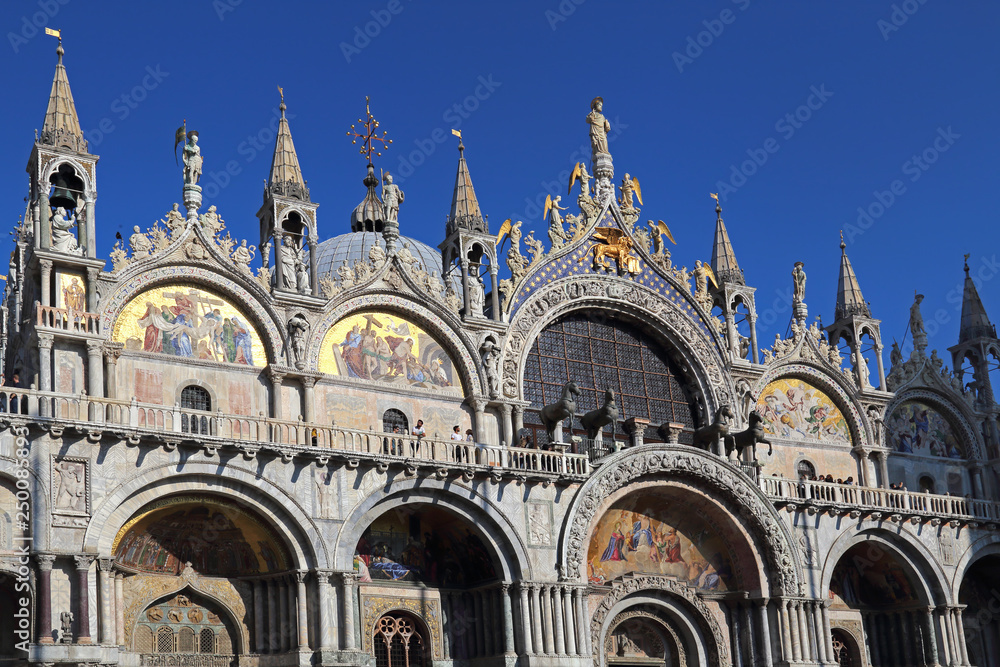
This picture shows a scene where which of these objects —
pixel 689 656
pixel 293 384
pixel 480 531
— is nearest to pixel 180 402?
pixel 293 384

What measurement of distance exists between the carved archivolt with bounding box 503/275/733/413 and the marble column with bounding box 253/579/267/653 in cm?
891

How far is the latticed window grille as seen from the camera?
1474 inches

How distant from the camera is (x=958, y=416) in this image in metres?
44.6

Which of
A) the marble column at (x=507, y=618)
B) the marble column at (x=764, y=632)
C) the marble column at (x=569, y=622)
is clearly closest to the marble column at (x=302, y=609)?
the marble column at (x=507, y=618)

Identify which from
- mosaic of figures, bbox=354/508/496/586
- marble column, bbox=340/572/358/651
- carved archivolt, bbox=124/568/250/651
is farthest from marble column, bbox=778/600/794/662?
carved archivolt, bbox=124/568/250/651

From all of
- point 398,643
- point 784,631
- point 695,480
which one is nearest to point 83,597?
point 398,643

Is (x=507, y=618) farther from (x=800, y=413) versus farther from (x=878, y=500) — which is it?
(x=800, y=413)

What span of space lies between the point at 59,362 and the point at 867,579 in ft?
79.9

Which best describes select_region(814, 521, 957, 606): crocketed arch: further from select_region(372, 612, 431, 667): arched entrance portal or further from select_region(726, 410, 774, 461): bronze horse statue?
select_region(372, 612, 431, 667): arched entrance portal

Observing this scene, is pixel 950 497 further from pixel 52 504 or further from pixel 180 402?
pixel 52 504

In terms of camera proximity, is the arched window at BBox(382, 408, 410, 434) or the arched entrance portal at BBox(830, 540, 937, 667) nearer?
the arched window at BBox(382, 408, 410, 434)

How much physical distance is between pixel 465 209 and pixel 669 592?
1176cm

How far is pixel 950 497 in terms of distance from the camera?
3962 cm

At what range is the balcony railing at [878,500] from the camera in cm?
3678
